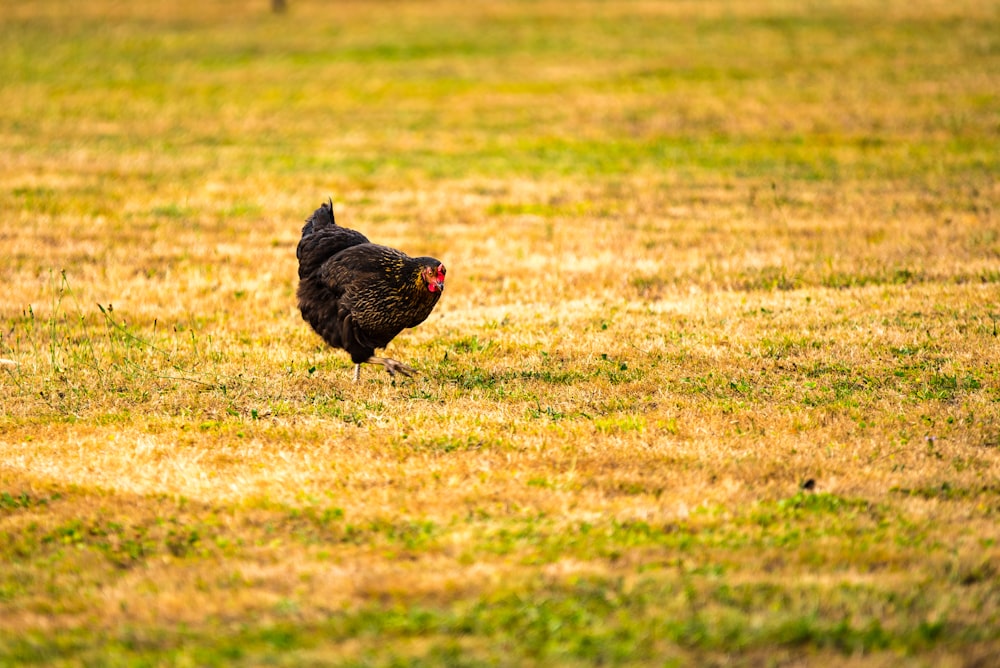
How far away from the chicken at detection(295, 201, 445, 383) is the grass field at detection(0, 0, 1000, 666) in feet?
1.39

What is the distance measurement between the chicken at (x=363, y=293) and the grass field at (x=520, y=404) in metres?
0.42

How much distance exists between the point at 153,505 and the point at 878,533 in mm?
4494

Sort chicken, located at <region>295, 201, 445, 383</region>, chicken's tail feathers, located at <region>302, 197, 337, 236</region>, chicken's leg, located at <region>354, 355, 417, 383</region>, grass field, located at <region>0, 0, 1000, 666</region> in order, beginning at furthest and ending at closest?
chicken's tail feathers, located at <region>302, 197, 337, 236</region>, chicken's leg, located at <region>354, 355, 417, 383</region>, chicken, located at <region>295, 201, 445, 383</region>, grass field, located at <region>0, 0, 1000, 666</region>

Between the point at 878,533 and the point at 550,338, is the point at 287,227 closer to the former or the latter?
the point at 550,338

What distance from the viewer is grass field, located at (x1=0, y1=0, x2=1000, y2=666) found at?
5.49 m

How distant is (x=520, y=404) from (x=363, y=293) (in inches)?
67.6

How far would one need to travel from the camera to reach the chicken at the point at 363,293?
922 centimetres

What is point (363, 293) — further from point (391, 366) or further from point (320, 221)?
point (320, 221)

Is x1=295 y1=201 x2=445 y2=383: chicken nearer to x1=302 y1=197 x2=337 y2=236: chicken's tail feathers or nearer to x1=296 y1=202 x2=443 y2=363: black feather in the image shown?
x1=296 y1=202 x2=443 y2=363: black feather

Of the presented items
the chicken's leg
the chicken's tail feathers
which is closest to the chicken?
the chicken's leg

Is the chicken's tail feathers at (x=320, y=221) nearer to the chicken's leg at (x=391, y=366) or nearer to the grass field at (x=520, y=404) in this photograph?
the grass field at (x=520, y=404)

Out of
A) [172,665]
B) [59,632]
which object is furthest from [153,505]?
[172,665]


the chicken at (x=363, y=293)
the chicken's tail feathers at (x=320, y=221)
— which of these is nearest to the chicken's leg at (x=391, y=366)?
the chicken at (x=363, y=293)

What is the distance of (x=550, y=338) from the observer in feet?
35.9
